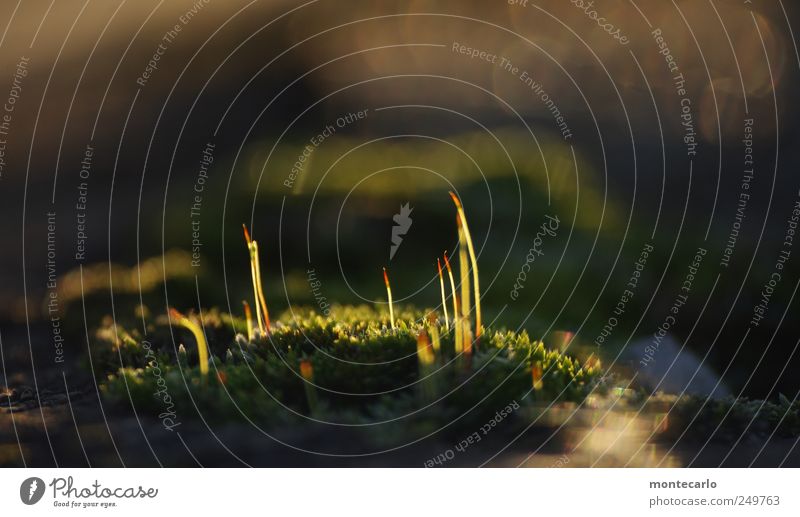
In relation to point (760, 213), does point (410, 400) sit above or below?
below

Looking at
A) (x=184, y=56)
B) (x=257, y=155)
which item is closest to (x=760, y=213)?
(x=257, y=155)

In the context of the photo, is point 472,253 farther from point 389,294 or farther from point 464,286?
point 389,294

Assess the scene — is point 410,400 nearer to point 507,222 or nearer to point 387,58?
point 507,222

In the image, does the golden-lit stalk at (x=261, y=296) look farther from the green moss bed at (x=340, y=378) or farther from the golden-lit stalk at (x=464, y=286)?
→ the golden-lit stalk at (x=464, y=286)

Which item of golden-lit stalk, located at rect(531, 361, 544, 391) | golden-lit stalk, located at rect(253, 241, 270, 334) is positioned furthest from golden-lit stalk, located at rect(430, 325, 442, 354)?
golden-lit stalk, located at rect(253, 241, 270, 334)
